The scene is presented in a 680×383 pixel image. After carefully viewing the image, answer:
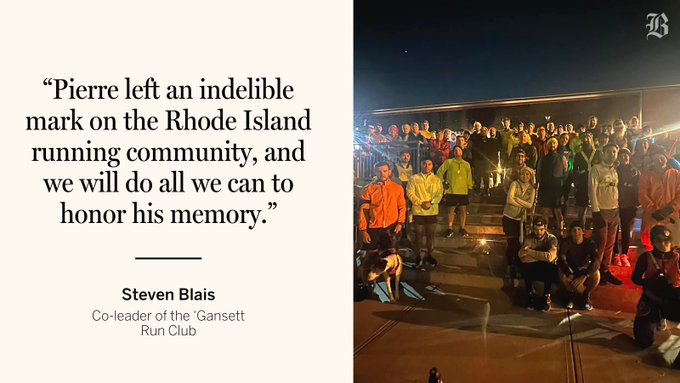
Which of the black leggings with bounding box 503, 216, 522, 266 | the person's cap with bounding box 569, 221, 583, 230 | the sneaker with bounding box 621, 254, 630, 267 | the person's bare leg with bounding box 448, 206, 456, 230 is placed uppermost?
the person's bare leg with bounding box 448, 206, 456, 230

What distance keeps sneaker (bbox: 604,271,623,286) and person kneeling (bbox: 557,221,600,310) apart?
0.04 m

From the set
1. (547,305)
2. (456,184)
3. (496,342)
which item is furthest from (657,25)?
(496,342)

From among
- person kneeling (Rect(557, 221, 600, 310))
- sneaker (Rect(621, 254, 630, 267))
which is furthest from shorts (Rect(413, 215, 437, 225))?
sneaker (Rect(621, 254, 630, 267))

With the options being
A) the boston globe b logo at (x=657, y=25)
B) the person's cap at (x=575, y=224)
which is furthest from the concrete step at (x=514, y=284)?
the boston globe b logo at (x=657, y=25)

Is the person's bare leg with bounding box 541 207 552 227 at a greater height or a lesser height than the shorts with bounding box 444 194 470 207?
lesser

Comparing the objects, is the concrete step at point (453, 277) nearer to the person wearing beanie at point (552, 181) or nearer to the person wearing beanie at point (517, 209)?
the person wearing beanie at point (517, 209)

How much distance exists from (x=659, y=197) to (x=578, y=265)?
43cm

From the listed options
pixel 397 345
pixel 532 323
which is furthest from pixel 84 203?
pixel 532 323

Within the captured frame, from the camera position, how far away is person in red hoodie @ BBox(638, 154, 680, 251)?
1.88 meters

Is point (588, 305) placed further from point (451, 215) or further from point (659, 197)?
point (451, 215)

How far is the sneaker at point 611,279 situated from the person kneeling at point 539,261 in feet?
0.67

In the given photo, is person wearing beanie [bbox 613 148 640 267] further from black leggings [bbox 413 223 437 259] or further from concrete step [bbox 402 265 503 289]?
black leggings [bbox 413 223 437 259]

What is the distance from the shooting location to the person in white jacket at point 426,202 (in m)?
2.02

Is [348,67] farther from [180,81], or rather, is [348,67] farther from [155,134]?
[155,134]
